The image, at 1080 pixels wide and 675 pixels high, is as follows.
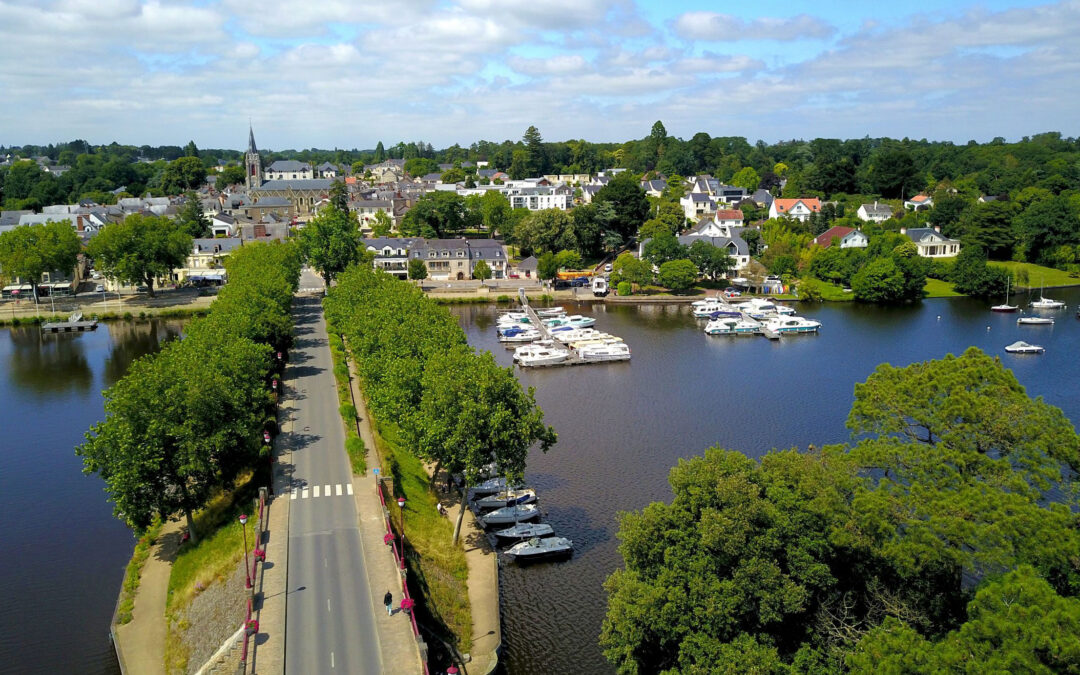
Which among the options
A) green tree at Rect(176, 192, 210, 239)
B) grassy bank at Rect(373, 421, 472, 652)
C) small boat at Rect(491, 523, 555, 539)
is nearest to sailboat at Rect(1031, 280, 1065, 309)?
small boat at Rect(491, 523, 555, 539)

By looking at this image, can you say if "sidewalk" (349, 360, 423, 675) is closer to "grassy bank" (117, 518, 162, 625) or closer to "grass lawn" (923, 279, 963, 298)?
"grassy bank" (117, 518, 162, 625)

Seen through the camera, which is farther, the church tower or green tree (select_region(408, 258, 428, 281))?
the church tower

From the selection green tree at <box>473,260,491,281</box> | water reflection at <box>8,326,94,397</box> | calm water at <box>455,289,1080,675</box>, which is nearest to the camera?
calm water at <box>455,289,1080,675</box>

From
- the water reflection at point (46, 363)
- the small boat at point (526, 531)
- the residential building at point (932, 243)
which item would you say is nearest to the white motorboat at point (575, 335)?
the small boat at point (526, 531)

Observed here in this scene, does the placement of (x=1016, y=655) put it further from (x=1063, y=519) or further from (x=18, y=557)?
(x=18, y=557)

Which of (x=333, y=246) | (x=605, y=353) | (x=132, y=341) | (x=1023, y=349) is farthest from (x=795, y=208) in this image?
(x=132, y=341)

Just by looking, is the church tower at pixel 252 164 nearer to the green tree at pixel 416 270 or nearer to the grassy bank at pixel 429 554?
the green tree at pixel 416 270
